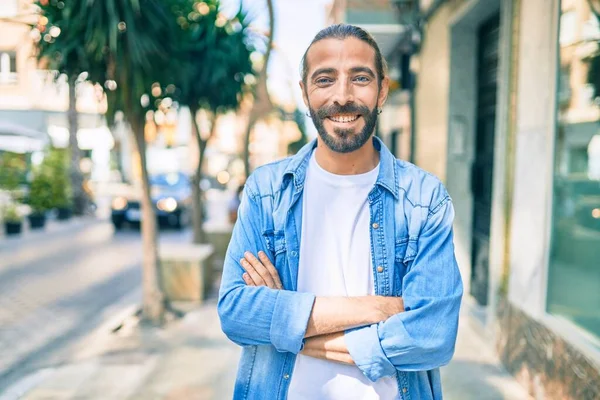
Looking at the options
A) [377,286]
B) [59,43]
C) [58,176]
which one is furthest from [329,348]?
[58,176]

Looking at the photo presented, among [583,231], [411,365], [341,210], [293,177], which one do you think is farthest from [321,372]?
[583,231]

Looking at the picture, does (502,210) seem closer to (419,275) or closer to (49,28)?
(419,275)

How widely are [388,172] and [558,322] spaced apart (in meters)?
2.68

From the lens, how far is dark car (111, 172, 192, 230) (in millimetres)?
15078

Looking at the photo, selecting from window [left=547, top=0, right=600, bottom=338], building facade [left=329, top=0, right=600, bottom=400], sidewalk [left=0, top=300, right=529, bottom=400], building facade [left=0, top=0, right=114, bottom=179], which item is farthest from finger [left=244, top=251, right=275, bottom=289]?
building facade [left=0, top=0, right=114, bottom=179]

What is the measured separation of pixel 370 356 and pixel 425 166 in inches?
270

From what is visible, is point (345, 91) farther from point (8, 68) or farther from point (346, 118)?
point (8, 68)

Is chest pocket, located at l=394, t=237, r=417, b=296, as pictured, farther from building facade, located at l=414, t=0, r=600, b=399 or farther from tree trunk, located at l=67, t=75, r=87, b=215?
tree trunk, located at l=67, t=75, r=87, b=215

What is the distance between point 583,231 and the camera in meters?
3.92

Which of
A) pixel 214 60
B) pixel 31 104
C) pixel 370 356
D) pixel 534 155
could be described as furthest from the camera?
pixel 31 104

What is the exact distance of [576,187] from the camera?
3.94 m

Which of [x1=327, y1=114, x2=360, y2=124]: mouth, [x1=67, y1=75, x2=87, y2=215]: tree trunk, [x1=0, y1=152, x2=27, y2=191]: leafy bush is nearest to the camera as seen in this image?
[x1=327, y1=114, x2=360, y2=124]: mouth

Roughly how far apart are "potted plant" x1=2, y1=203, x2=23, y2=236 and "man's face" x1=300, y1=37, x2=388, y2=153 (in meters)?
13.0

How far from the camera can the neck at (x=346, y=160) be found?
1697 mm
